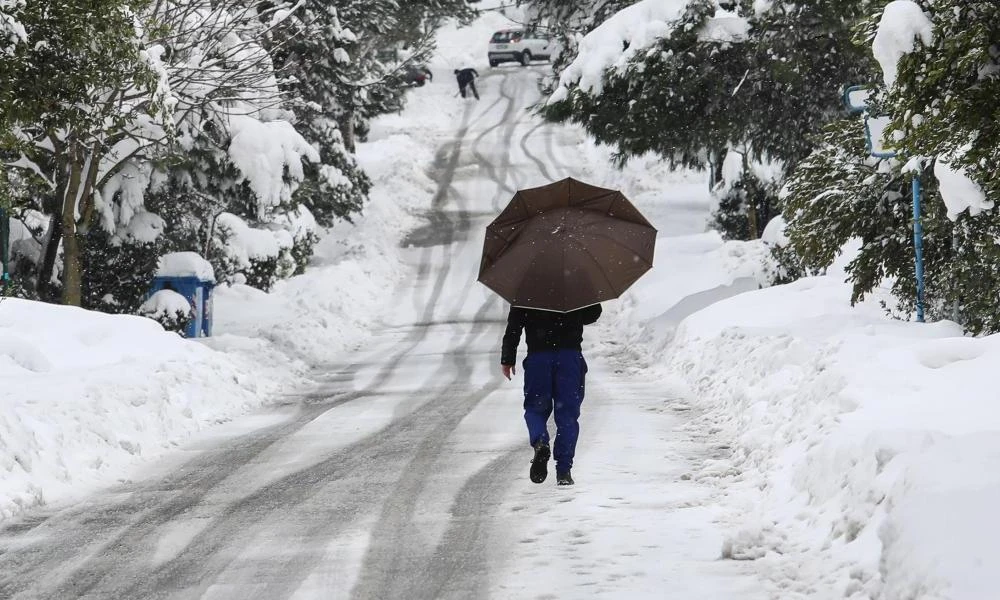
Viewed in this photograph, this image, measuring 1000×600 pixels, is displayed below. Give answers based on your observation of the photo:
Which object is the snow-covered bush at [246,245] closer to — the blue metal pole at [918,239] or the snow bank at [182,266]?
the snow bank at [182,266]

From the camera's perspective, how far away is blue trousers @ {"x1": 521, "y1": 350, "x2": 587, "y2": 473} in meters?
8.30

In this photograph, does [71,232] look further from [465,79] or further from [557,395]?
[465,79]

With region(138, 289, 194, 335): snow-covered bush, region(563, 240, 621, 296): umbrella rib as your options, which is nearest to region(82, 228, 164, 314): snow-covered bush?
region(138, 289, 194, 335): snow-covered bush

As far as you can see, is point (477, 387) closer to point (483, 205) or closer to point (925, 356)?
point (925, 356)

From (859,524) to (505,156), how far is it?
134ft

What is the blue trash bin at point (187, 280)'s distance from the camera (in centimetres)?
1948

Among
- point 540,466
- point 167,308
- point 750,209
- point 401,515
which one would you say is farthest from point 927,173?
point 750,209

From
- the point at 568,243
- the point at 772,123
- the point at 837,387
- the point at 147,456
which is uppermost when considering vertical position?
the point at 772,123

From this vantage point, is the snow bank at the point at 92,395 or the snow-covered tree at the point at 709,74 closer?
the snow bank at the point at 92,395

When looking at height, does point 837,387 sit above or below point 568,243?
below

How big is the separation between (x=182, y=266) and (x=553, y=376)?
1247cm

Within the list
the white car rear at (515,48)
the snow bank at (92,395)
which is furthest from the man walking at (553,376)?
the white car rear at (515,48)

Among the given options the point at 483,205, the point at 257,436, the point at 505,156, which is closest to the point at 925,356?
the point at 257,436

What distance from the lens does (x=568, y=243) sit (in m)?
8.26
